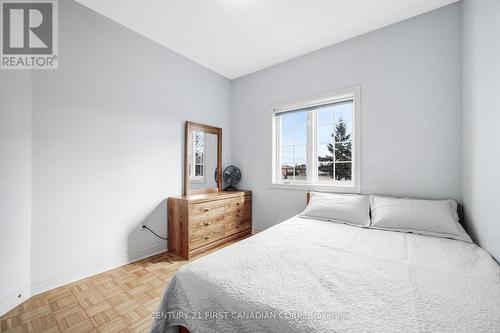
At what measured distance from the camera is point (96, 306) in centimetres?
160

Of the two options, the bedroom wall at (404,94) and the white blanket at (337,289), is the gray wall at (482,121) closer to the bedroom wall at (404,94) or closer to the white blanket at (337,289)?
the bedroom wall at (404,94)

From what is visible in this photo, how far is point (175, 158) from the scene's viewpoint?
9.18 feet

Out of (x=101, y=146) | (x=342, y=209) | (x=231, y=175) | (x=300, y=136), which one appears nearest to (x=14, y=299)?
(x=101, y=146)

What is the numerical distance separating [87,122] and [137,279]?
1.63 meters

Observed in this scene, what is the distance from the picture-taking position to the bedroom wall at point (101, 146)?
1.80 m

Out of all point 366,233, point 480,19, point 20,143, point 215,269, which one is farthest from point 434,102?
point 20,143

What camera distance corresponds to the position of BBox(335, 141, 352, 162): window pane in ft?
8.58

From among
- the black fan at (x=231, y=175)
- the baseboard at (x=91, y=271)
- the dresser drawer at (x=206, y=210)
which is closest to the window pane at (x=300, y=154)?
the black fan at (x=231, y=175)

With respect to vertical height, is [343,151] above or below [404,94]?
below

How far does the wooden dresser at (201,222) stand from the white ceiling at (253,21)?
1999 mm

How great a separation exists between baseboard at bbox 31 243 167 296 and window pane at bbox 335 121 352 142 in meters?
2.69

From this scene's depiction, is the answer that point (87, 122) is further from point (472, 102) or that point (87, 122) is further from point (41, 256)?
point (472, 102)

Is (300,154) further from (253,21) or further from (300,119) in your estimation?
(253,21)

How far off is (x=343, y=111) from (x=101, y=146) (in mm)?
2875
